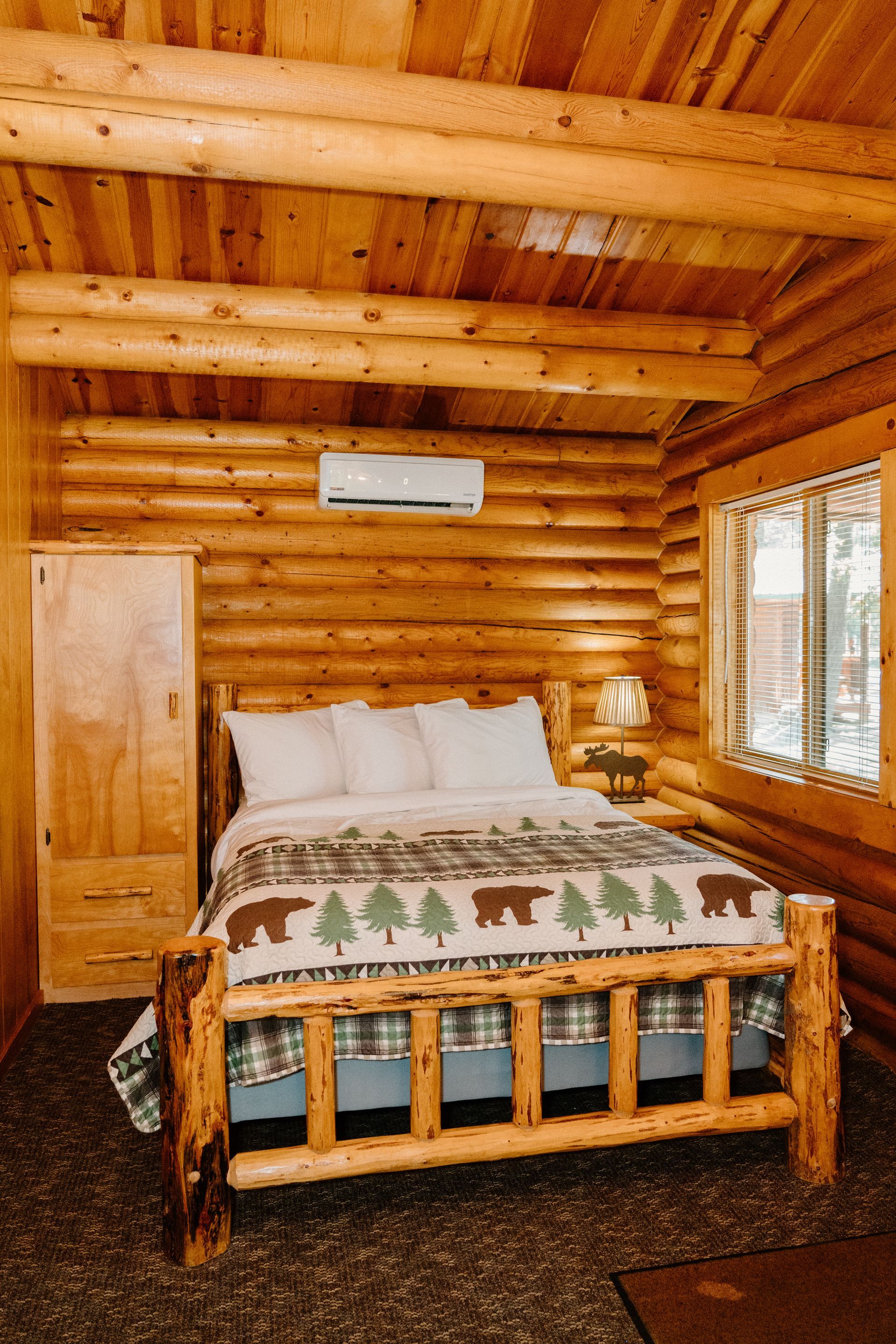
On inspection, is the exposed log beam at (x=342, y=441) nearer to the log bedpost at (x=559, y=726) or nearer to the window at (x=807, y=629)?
the window at (x=807, y=629)

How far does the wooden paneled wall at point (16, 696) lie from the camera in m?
3.02

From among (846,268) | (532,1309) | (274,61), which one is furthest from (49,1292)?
(846,268)

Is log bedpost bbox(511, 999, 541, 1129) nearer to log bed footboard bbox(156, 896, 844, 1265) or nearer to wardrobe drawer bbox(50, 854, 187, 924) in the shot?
log bed footboard bbox(156, 896, 844, 1265)

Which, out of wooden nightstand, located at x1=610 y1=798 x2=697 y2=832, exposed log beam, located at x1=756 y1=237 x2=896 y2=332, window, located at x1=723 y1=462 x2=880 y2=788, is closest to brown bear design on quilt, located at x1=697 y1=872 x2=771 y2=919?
window, located at x1=723 y1=462 x2=880 y2=788

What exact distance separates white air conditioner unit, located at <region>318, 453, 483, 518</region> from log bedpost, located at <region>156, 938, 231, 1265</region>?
2.52 metres

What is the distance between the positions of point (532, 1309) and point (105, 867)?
233cm

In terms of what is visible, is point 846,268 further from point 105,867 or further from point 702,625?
point 105,867

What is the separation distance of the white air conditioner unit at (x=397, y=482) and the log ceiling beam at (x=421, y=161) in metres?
1.54

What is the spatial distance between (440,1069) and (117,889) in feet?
6.18

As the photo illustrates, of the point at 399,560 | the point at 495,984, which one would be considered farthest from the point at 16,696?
the point at 495,984

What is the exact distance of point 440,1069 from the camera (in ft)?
6.89

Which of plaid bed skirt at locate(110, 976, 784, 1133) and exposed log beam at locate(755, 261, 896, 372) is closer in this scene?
plaid bed skirt at locate(110, 976, 784, 1133)

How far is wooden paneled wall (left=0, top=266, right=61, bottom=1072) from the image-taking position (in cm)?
302

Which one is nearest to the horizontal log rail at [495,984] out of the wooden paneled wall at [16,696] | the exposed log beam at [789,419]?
the wooden paneled wall at [16,696]
